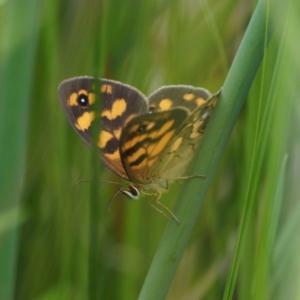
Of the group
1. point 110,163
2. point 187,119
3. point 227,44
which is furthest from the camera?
point 227,44

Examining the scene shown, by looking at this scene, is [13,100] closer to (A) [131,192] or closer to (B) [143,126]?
(B) [143,126]

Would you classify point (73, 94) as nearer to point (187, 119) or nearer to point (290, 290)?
point (187, 119)

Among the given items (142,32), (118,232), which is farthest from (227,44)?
(118,232)

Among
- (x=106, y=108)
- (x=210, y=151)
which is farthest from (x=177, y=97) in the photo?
(x=210, y=151)

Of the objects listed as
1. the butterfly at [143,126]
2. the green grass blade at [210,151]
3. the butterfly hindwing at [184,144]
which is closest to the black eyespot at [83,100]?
the butterfly at [143,126]

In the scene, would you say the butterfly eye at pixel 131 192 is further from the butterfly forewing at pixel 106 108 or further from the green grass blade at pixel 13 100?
the green grass blade at pixel 13 100
